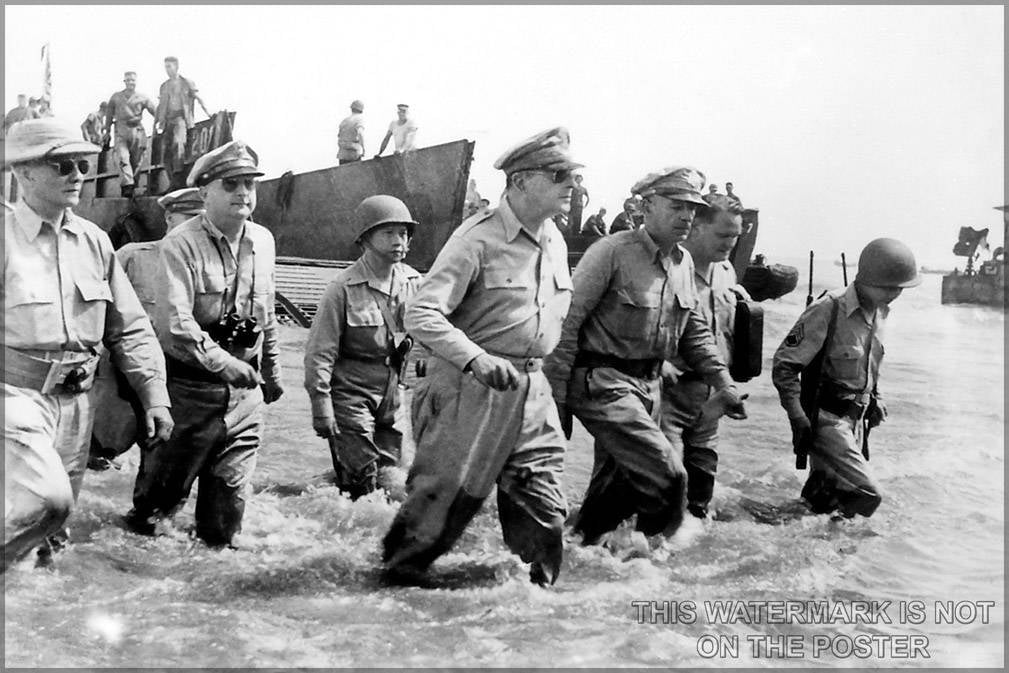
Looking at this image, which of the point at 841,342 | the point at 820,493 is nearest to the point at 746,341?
the point at 841,342

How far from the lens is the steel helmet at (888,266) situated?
7734mm

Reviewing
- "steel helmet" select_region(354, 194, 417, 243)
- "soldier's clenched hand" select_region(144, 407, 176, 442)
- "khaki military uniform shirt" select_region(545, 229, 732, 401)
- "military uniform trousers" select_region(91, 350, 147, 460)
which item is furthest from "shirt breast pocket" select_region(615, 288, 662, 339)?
"military uniform trousers" select_region(91, 350, 147, 460)

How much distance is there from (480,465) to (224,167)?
2065 millimetres

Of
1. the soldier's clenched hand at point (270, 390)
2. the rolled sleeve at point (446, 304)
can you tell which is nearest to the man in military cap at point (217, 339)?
the soldier's clenched hand at point (270, 390)

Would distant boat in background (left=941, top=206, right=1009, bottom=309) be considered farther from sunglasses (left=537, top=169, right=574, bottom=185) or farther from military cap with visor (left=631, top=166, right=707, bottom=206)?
sunglasses (left=537, top=169, right=574, bottom=185)

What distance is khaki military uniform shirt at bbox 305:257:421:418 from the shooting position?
7613 mm

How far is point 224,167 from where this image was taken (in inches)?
251

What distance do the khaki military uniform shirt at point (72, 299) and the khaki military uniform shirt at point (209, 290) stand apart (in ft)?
1.78

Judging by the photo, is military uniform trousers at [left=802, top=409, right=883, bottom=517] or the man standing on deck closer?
military uniform trousers at [left=802, top=409, right=883, bottom=517]

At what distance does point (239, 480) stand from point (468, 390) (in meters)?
1.57

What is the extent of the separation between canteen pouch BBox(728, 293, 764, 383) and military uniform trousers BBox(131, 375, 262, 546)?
3.13 meters

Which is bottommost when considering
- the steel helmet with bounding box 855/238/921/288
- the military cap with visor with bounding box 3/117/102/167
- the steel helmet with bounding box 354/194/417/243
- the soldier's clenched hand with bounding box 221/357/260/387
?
the soldier's clenched hand with bounding box 221/357/260/387

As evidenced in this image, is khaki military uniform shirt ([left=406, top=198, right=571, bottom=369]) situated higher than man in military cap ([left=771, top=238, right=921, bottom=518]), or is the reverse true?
khaki military uniform shirt ([left=406, top=198, right=571, bottom=369])

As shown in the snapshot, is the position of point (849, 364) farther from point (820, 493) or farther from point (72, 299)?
point (72, 299)
